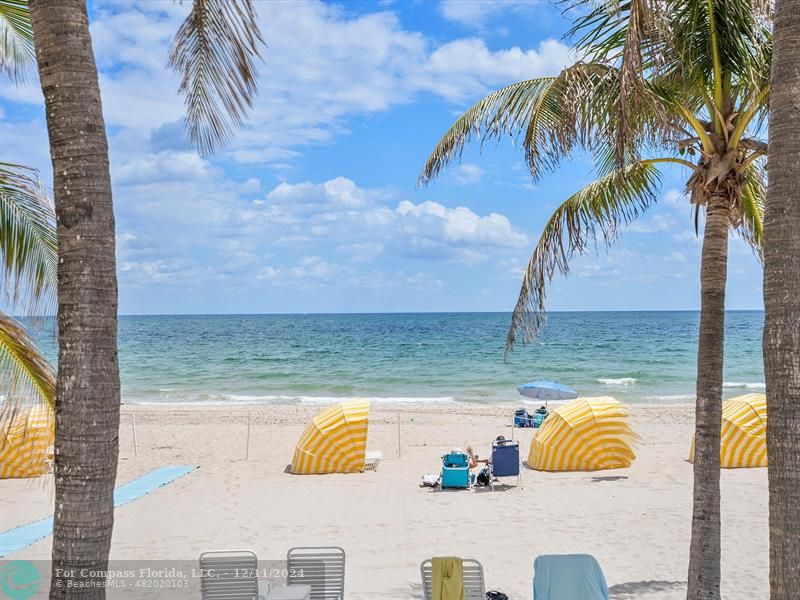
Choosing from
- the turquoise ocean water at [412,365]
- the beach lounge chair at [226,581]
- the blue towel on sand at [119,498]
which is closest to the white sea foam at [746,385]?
the turquoise ocean water at [412,365]

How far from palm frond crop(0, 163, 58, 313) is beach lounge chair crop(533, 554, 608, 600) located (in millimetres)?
4378

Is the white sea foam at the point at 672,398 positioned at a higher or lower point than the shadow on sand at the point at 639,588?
higher

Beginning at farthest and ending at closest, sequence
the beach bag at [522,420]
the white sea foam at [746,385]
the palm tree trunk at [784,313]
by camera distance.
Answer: the white sea foam at [746,385] < the beach bag at [522,420] < the palm tree trunk at [784,313]

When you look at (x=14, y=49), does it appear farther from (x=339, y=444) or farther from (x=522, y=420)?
(x=522, y=420)

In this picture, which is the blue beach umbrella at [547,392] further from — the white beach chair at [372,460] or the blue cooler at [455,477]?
the blue cooler at [455,477]

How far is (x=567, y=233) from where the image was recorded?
713cm

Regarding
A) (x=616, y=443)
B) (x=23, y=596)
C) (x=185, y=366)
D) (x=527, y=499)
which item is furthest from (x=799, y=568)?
(x=185, y=366)

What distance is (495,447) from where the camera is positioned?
1388cm

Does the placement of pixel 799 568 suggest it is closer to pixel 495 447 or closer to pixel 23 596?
pixel 23 596

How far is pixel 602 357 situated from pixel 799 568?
54568 mm

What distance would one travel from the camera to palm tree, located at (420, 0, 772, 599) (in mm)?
5523

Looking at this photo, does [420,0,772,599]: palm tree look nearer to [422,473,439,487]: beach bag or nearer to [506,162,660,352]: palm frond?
[506,162,660,352]: palm frond

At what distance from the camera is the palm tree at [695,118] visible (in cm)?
552

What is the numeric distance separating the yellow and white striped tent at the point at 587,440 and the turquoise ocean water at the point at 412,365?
17.0m
